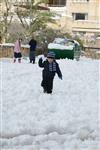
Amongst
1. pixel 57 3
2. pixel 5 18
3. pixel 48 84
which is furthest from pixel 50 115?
pixel 57 3

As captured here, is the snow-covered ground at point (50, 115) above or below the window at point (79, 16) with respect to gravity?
above

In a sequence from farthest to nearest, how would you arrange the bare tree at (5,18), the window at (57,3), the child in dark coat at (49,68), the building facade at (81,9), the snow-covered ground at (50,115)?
the window at (57,3) < the building facade at (81,9) < the bare tree at (5,18) < the child in dark coat at (49,68) < the snow-covered ground at (50,115)

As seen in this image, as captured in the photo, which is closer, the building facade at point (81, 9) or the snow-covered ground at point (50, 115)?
the snow-covered ground at point (50, 115)

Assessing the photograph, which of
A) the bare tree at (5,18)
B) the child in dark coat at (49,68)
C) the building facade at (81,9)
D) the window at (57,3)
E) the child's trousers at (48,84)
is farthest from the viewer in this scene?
the window at (57,3)

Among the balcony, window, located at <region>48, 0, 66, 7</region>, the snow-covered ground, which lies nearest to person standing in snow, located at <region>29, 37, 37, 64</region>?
the snow-covered ground

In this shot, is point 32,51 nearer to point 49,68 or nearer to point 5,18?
point 49,68

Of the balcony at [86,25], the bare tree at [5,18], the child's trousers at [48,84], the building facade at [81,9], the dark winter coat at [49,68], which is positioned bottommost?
the balcony at [86,25]

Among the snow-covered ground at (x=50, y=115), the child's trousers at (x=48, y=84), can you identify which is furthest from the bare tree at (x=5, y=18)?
the child's trousers at (x=48, y=84)

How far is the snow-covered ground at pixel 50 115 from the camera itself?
9.21 meters

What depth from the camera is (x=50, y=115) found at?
11.3 m

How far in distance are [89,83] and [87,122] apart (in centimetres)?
709

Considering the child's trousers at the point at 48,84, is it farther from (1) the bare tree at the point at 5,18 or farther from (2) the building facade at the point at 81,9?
(2) the building facade at the point at 81,9

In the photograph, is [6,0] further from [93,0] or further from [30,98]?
[30,98]

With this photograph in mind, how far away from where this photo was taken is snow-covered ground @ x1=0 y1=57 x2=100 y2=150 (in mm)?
9207
